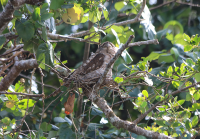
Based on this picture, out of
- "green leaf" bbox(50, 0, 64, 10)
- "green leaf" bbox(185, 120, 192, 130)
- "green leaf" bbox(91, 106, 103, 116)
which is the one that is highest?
"green leaf" bbox(50, 0, 64, 10)

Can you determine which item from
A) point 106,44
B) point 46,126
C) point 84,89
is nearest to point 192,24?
point 106,44

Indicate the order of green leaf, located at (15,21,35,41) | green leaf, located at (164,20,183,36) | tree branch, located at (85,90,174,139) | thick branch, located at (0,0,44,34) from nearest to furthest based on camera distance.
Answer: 1. thick branch, located at (0,0,44,34)
2. green leaf, located at (15,21,35,41)
3. tree branch, located at (85,90,174,139)
4. green leaf, located at (164,20,183,36)

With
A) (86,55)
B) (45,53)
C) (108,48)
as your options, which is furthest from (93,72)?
(86,55)

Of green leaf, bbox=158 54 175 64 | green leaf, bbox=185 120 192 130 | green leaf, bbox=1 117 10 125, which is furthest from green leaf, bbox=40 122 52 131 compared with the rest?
green leaf, bbox=158 54 175 64

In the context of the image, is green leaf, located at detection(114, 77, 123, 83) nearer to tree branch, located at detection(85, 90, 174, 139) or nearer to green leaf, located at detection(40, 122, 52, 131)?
tree branch, located at detection(85, 90, 174, 139)

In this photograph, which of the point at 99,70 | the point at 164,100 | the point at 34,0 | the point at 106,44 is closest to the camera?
the point at 34,0

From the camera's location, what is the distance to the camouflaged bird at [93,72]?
1705mm

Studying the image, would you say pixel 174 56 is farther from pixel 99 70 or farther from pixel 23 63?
pixel 23 63

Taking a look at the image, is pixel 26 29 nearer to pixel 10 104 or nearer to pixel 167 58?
pixel 10 104

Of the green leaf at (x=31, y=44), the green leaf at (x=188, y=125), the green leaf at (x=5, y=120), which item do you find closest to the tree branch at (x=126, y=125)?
the green leaf at (x=188, y=125)

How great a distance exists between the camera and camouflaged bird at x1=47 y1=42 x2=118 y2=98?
1705mm

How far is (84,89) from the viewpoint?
179 centimetres

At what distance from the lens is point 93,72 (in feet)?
5.99

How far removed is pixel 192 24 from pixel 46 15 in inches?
142
